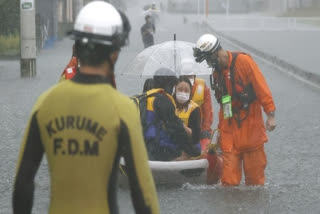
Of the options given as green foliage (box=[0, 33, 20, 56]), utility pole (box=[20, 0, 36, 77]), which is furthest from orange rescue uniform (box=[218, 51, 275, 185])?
green foliage (box=[0, 33, 20, 56])

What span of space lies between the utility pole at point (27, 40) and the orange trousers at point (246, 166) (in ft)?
49.3

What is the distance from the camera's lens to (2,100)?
16750 millimetres

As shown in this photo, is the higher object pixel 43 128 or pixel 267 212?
pixel 43 128

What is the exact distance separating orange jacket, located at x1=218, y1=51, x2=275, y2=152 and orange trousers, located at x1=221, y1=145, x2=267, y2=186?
2.7 inches

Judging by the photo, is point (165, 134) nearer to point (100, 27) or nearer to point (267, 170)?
point (267, 170)

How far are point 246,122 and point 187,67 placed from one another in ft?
7.60

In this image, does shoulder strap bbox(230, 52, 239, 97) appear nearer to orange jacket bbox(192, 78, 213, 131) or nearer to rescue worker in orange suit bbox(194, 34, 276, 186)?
rescue worker in orange suit bbox(194, 34, 276, 186)

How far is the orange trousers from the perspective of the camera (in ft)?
25.8

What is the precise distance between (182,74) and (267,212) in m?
2.90

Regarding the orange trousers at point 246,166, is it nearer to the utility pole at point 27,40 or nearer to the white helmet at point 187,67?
the white helmet at point 187,67

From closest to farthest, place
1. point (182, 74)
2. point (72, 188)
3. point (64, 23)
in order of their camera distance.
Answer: point (72, 188) → point (182, 74) → point (64, 23)

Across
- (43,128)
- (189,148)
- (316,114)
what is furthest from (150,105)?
(316,114)

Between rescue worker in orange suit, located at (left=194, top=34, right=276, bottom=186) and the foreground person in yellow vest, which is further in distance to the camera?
rescue worker in orange suit, located at (left=194, top=34, right=276, bottom=186)

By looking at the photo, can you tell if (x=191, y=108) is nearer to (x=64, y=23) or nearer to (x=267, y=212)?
(x=267, y=212)
